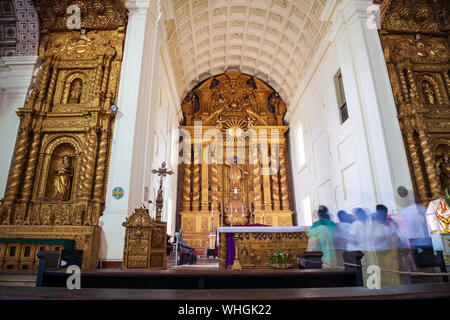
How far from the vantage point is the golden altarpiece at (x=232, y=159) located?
1441 centimetres

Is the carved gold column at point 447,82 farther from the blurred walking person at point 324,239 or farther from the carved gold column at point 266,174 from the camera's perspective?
the carved gold column at point 266,174

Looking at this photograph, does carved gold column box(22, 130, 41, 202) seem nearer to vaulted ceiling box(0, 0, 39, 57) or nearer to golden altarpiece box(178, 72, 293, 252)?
vaulted ceiling box(0, 0, 39, 57)

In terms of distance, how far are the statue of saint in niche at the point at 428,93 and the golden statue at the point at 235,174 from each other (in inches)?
355

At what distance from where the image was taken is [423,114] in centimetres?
784

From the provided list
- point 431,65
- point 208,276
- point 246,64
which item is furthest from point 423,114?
point 246,64

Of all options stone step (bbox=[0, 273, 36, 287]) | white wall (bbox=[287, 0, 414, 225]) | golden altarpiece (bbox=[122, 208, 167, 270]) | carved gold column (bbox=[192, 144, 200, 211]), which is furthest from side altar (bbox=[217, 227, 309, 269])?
carved gold column (bbox=[192, 144, 200, 211])

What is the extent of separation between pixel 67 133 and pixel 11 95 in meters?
2.34

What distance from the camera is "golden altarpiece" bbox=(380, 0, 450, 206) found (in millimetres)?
7472

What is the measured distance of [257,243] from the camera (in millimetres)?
7027

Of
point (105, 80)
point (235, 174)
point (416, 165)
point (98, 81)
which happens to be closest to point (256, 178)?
point (235, 174)

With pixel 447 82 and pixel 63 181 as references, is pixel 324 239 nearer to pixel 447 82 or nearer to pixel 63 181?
pixel 63 181

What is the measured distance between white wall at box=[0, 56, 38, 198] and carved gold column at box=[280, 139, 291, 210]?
39.4 feet
